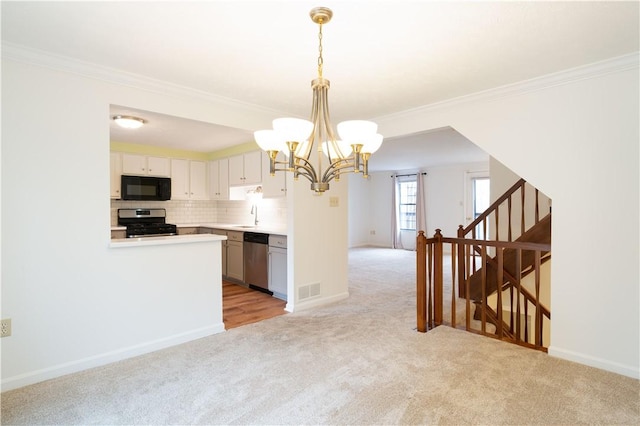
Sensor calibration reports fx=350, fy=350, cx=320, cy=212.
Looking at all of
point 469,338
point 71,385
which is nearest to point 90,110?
point 71,385

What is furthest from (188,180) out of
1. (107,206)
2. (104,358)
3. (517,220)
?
(517,220)

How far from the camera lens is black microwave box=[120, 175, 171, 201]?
525 cm

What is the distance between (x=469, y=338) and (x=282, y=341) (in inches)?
65.2

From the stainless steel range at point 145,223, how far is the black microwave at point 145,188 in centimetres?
36

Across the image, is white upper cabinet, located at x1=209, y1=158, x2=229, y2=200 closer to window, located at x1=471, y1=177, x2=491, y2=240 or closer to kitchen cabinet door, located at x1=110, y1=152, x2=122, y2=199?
kitchen cabinet door, located at x1=110, y1=152, x2=122, y2=199

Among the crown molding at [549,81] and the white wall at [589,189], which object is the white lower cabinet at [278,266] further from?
the white wall at [589,189]

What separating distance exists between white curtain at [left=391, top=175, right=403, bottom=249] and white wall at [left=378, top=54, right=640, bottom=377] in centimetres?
684

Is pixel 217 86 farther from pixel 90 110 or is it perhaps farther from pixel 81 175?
pixel 81 175

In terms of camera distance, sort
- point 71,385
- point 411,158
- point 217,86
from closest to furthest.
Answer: point 71,385 → point 217,86 → point 411,158

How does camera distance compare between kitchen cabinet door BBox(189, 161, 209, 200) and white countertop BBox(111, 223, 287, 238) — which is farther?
kitchen cabinet door BBox(189, 161, 209, 200)

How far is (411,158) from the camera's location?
7691mm

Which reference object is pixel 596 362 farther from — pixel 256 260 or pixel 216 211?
pixel 216 211

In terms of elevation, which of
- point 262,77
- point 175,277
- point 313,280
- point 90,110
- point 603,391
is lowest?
point 603,391

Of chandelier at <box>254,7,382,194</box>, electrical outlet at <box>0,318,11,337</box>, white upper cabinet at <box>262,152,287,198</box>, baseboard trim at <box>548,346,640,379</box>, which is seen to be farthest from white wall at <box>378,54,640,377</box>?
electrical outlet at <box>0,318,11,337</box>
